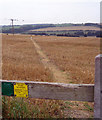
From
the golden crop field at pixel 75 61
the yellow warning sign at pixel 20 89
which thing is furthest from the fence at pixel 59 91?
the golden crop field at pixel 75 61

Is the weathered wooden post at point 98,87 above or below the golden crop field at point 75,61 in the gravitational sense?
above

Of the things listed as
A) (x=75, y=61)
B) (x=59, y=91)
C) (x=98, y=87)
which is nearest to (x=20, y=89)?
(x=59, y=91)

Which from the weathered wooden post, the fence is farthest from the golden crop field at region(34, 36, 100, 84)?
the weathered wooden post

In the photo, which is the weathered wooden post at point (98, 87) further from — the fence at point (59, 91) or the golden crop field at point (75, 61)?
the golden crop field at point (75, 61)

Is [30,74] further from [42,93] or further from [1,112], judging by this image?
[42,93]

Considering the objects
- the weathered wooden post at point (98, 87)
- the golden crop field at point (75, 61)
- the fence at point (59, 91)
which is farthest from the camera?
the golden crop field at point (75, 61)

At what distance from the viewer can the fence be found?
7.50 ft

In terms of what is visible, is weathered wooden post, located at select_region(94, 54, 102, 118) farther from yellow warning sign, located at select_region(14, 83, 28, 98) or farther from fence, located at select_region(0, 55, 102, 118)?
yellow warning sign, located at select_region(14, 83, 28, 98)

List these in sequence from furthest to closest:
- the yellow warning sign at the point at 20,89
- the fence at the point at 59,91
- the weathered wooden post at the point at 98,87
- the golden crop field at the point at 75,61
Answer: the golden crop field at the point at 75,61
the yellow warning sign at the point at 20,89
the fence at the point at 59,91
the weathered wooden post at the point at 98,87

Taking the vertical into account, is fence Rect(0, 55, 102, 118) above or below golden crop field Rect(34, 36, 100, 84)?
above

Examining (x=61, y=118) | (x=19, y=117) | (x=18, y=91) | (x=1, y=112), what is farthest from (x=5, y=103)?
(x=61, y=118)

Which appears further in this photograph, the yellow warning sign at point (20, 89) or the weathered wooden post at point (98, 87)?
the yellow warning sign at point (20, 89)

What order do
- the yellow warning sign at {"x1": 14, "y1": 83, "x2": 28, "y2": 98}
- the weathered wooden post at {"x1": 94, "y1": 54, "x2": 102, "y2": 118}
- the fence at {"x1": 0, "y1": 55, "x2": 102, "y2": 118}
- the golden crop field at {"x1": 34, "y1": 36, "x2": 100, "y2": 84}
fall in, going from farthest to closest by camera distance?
the golden crop field at {"x1": 34, "y1": 36, "x2": 100, "y2": 84} < the yellow warning sign at {"x1": 14, "y1": 83, "x2": 28, "y2": 98} < the fence at {"x1": 0, "y1": 55, "x2": 102, "y2": 118} < the weathered wooden post at {"x1": 94, "y1": 54, "x2": 102, "y2": 118}

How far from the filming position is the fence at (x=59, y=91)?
2.29 metres
